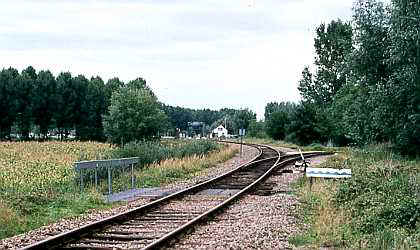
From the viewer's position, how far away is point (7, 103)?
101m

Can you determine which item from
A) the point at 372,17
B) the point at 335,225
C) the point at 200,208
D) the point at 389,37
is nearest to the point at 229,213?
the point at 200,208

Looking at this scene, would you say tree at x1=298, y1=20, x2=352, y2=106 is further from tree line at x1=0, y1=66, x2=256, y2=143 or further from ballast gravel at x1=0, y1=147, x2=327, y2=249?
ballast gravel at x1=0, y1=147, x2=327, y2=249

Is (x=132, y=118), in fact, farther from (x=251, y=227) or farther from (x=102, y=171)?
(x=251, y=227)

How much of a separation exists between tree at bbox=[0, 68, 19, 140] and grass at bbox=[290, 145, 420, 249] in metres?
89.3

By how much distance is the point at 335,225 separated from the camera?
11922 mm

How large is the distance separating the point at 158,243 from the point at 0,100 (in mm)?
96623

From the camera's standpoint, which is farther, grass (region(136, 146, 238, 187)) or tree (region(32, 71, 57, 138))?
tree (region(32, 71, 57, 138))

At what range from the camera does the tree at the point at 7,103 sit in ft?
328

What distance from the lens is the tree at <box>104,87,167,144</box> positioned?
257 feet

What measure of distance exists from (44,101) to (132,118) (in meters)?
32.0

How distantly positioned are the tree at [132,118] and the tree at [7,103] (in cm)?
2657

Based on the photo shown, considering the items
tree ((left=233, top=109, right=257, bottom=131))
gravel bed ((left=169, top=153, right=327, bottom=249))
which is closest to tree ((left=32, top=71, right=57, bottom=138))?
tree ((left=233, top=109, right=257, bottom=131))

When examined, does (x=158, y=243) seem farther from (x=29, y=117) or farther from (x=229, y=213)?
(x=29, y=117)

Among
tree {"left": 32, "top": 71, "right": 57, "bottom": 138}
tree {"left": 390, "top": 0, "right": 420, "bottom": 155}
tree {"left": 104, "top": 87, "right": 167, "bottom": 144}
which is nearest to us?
tree {"left": 390, "top": 0, "right": 420, "bottom": 155}
